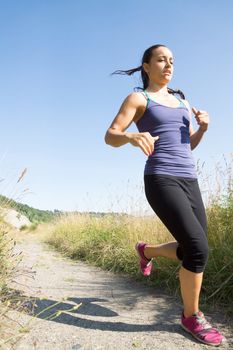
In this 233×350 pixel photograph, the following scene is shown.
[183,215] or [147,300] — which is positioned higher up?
[183,215]

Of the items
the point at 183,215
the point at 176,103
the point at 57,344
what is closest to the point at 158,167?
the point at 183,215

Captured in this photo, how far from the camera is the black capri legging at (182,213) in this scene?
2584mm

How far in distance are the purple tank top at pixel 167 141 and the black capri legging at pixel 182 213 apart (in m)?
0.06

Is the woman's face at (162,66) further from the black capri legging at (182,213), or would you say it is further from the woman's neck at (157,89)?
the black capri legging at (182,213)

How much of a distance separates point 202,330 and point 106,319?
0.78m

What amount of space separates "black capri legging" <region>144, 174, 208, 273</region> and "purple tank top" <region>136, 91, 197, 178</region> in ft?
0.21

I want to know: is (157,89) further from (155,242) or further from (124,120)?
(155,242)

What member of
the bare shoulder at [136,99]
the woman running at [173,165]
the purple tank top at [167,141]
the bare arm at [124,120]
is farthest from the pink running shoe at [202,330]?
the bare shoulder at [136,99]

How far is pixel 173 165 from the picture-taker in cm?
275

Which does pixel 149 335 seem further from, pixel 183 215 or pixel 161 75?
pixel 161 75

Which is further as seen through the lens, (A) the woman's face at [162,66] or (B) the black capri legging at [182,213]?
(A) the woman's face at [162,66]

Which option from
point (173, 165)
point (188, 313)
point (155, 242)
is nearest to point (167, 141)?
point (173, 165)

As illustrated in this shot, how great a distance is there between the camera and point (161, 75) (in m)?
3.04

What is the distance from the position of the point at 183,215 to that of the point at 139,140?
595 mm
